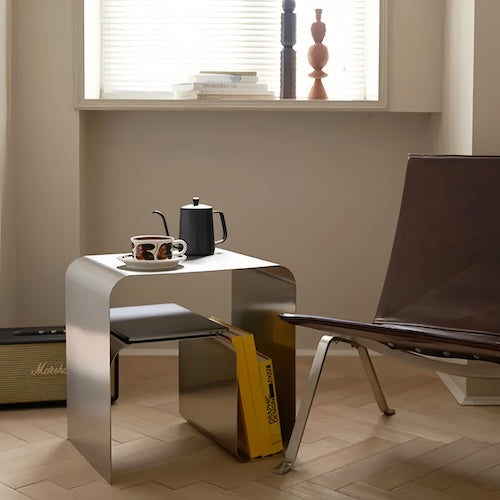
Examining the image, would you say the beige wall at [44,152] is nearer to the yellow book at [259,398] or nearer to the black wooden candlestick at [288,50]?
the black wooden candlestick at [288,50]

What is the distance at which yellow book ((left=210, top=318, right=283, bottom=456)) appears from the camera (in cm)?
254

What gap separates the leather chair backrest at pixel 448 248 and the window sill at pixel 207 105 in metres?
0.66

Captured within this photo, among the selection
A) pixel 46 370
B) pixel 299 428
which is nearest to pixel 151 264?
pixel 299 428

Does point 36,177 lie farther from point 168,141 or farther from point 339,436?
point 339,436

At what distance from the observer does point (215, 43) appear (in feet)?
12.3

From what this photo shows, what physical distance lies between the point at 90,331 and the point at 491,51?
1584 mm

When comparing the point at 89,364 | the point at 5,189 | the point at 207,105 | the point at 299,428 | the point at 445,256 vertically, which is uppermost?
the point at 207,105

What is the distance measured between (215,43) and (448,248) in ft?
4.70

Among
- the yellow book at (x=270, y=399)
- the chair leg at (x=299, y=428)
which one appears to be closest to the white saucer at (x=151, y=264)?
the yellow book at (x=270, y=399)

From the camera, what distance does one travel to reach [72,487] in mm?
2346

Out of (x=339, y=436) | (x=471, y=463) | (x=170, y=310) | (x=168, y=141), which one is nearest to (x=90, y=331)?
(x=170, y=310)

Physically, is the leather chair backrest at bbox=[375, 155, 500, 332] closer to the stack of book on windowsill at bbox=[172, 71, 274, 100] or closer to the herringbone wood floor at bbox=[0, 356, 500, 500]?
the herringbone wood floor at bbox=[0, 356, 500, 500]

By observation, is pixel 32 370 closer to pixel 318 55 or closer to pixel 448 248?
pixel 448 248

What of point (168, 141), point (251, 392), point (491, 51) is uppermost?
point (491, 51)
